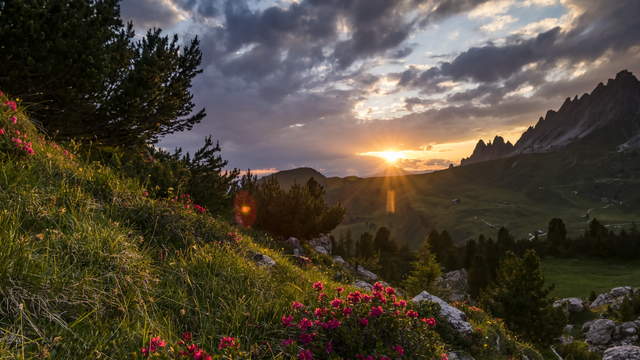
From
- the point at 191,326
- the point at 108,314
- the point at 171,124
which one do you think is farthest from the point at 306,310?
the point at 171,124

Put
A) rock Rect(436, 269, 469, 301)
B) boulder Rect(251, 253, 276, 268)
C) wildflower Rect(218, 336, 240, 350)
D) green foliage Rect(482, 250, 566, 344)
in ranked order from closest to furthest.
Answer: wildflower Rect(218, 336, 240, 350) → boulder Rect(251, 253, 276, 268) → green foliage Rect(482, 250, 566, 344) → rock Rect(436, 269, 469, 301)

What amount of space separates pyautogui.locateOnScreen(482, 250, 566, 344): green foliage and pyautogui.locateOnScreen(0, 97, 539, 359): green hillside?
803 inches

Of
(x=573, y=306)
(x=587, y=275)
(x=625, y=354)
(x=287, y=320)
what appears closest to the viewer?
(x=287, y=320)

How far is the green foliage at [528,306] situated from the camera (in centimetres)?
2273

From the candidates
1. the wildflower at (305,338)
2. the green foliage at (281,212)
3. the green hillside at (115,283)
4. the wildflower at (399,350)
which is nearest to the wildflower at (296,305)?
the green hillside at (115,283)

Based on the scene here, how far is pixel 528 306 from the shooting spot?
23.1 metres

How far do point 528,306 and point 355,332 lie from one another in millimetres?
24732

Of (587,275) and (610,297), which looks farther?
(587,275)

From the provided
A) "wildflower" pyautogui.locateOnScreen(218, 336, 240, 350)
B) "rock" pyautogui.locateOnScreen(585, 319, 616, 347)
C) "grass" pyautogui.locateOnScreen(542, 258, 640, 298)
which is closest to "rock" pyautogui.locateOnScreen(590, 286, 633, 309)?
"grass" pyautogui.locateOnScreen(542, 258, 640, 298)

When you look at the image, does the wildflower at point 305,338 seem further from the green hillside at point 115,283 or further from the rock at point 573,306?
the rock at point 573,306

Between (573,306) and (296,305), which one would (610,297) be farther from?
(296,305)

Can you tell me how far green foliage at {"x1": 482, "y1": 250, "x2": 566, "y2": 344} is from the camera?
74.6 feet

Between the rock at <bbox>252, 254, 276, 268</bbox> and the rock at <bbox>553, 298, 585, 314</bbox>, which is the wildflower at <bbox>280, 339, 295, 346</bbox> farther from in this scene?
the rock at <bbox>553, 298, 585, 314</bbox>

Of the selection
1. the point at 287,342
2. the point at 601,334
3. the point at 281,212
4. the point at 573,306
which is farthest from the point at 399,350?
the point at 573,306
